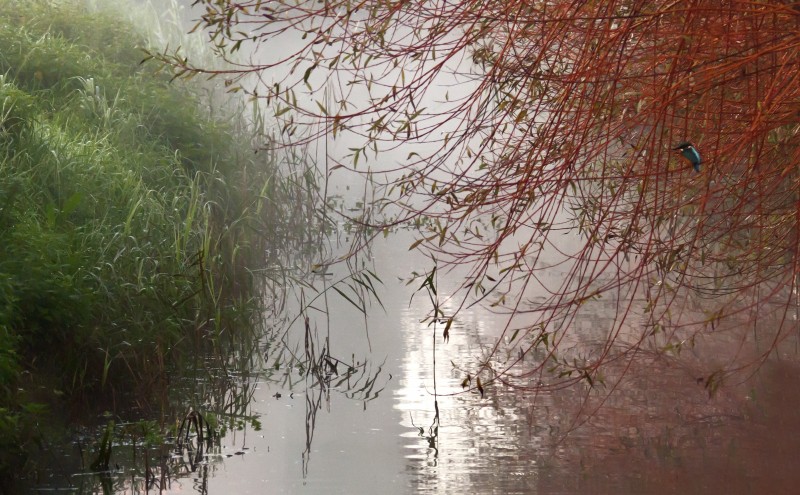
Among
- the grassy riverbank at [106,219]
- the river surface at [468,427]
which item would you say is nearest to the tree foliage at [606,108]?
the river surface at [468,427]

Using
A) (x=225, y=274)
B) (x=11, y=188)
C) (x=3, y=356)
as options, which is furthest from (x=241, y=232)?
(x=3, y=356)

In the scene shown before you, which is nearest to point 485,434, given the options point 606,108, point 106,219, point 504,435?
point 504,435

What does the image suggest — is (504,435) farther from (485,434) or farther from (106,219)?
(106,219)

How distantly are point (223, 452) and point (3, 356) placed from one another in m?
1.13

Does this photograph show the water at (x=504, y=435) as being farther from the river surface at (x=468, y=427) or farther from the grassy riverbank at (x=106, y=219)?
the grassy riverbank at (x=106, y=219)

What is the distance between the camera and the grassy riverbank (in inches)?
195

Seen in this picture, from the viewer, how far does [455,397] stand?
5750 mm

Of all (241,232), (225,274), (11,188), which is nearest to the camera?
(11,188)

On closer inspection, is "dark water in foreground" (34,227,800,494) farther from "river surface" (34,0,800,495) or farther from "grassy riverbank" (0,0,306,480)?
"grassy riverbank" (0,0,306,480)

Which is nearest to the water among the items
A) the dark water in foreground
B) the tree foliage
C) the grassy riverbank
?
the dark water in foreground

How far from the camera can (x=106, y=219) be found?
6559mm

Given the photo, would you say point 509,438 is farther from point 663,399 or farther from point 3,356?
point 3,356

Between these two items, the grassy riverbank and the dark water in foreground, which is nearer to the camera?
the dark water in foreground

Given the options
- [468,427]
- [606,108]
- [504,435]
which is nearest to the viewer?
[606,108]
